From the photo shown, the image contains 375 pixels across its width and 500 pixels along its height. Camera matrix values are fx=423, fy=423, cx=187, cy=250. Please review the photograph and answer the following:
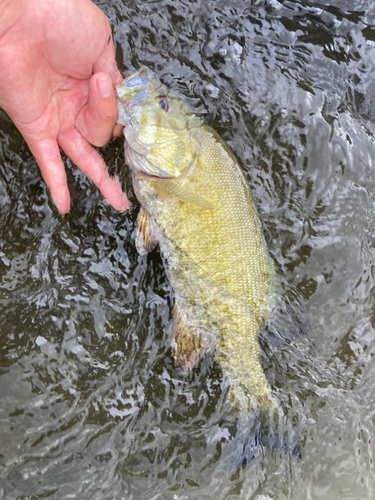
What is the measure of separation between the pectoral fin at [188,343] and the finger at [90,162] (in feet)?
3.25

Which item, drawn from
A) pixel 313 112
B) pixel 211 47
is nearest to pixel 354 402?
pixel 313 112

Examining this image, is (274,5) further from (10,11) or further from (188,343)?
(188,343)

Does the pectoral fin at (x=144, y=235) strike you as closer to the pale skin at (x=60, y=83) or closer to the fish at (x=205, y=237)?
the fish at (x=205, y=237)

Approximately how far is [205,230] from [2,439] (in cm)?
207

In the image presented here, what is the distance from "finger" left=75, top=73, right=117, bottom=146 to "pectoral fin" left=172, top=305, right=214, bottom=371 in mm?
1383

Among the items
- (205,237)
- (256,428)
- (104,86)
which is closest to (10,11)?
(104,86)

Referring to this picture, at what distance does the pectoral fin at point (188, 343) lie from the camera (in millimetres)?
3180

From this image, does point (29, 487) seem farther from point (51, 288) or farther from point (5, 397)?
point (51, 288)

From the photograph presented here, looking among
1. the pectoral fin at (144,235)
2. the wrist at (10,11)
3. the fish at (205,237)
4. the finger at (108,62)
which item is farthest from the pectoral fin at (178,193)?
the wrist at (10,11)

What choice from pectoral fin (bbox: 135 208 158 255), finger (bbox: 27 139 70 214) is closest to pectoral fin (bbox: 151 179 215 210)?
pectoral fin (bbox: 135 208 158 255)

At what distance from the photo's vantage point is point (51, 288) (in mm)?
3277

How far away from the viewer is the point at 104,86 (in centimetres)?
263

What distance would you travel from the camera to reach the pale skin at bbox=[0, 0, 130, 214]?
267cm

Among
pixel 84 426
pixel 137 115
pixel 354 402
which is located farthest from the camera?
pixel 354 402
